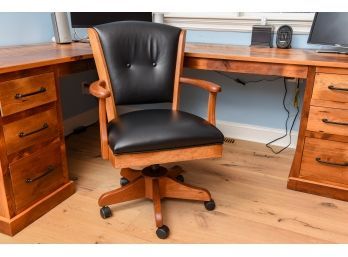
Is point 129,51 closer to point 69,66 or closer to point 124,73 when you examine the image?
point 124,73

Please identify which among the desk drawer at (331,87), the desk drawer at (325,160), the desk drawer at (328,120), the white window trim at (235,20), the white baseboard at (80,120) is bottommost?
the white baseboard at (80,120)

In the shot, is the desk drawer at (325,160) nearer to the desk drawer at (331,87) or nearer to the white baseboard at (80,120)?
the desk drawer at (331,87)

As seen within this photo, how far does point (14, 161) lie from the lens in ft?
4.58

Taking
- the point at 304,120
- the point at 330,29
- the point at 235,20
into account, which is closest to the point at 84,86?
the point at 235,20

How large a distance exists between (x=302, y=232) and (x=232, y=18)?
1473 mm

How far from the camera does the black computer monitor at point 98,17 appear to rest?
2.06 meters

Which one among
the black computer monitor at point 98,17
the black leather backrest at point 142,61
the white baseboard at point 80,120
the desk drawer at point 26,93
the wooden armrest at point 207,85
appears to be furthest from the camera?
the white baseboard at point 80,120

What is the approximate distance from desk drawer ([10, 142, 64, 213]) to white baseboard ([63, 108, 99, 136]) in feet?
3.01

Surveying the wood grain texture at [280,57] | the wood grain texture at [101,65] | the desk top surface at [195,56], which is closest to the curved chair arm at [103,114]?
the wood grain texture at [101,65]

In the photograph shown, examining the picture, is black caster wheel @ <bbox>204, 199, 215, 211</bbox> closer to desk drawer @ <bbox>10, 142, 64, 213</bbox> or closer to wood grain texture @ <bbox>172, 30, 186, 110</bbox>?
wood grain texture @ <bbox>172, 30, 186, 110</bbox>

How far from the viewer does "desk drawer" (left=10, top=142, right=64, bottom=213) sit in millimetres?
1432

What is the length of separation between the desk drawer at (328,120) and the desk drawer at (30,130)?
1.31 metres

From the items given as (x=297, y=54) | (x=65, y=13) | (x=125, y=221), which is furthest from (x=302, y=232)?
(x=65, y=13)

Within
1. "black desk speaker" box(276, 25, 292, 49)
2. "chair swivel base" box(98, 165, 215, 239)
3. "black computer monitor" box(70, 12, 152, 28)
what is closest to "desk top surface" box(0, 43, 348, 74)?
"black desk speaker" box(276, 25, 292, 49)
